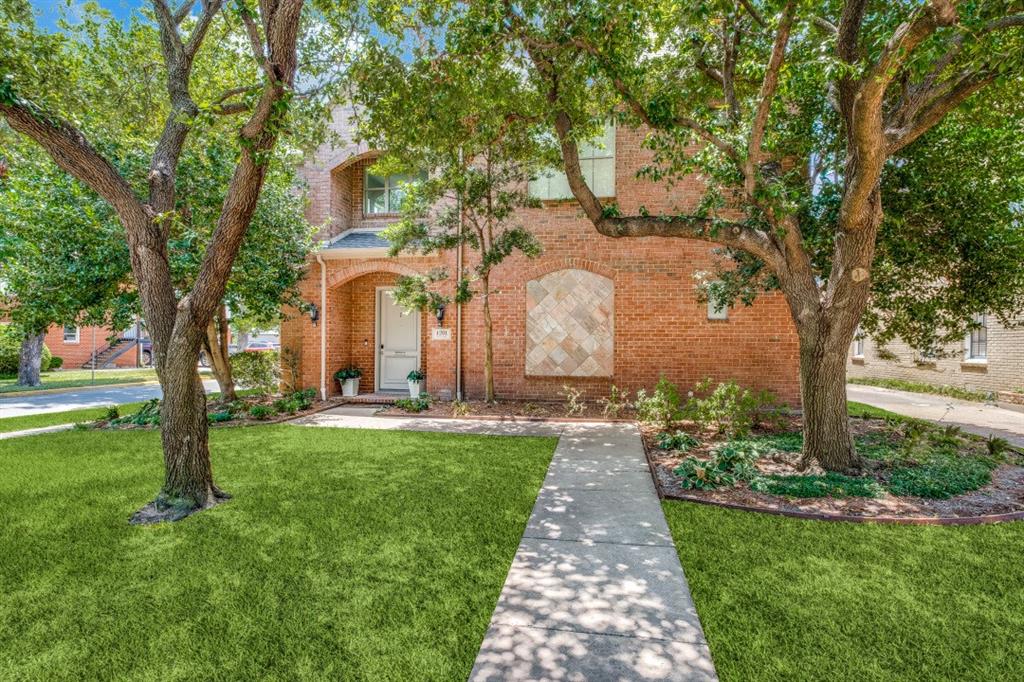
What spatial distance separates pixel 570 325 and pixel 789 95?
5358mm

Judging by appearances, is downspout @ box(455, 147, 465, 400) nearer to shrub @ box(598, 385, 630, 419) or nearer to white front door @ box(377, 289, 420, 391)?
white front door @ box(377, 289, 420, 391)

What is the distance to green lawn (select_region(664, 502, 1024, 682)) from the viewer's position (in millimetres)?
2137

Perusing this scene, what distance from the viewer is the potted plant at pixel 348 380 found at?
34.3ft

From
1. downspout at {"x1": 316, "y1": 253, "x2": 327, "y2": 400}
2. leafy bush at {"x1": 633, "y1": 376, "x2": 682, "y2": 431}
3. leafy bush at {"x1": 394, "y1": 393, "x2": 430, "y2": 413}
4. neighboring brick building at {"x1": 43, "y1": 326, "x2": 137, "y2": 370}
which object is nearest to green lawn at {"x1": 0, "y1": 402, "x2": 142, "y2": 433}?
downspout at {"x1": 316, "y1": 253, "x2": 327, "y2": 400}

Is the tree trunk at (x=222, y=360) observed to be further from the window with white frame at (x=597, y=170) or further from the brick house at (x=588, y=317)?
the window with white frame at (x=597, y=170)

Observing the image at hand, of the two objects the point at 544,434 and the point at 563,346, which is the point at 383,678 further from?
the point at 563,346

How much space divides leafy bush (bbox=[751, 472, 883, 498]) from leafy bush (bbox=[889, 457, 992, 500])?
0.79ft

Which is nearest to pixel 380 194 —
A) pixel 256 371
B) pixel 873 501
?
pixel 256 371

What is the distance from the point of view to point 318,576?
293 centimetres

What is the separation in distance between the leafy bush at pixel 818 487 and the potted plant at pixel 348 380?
330 inches

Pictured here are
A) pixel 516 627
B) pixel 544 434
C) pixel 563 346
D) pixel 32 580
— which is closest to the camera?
pixel 516 627

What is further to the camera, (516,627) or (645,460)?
(645,460)

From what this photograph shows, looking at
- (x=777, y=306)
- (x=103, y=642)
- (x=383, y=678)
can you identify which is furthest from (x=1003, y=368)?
(x=103, y=642)

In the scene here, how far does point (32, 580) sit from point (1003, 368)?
17167mm
